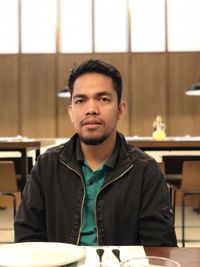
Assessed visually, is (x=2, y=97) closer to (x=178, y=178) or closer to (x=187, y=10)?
(x=187, y=10)

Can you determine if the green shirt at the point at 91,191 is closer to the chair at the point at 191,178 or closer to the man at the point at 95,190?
the man at the point at 95,190

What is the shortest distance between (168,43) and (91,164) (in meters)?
7.70

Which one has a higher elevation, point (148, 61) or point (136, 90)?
point (148, 61)

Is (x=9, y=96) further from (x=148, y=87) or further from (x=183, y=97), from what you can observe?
(x=183, y=97)

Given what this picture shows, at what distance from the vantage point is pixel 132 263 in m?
0.77

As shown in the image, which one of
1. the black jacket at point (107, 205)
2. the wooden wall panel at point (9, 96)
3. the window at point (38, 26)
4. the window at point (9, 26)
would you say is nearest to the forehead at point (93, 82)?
the black jacket at point (107, 205)

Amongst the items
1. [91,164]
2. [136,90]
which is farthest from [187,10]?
[91,164]

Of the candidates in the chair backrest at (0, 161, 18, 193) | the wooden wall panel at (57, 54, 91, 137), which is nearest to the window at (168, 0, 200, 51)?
the wooden wall panel at (57, 54, 91, 137)

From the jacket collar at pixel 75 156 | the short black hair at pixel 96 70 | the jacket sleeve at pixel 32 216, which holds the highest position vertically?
the short black hair at pixel 96 70

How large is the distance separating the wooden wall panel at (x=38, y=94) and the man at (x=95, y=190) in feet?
24.0

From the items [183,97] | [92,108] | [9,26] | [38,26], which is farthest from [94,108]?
[9,26]

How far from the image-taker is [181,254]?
0.95 m

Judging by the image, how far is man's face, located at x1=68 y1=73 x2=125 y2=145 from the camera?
4.29 feet

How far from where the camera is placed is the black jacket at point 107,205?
4.24 feet
